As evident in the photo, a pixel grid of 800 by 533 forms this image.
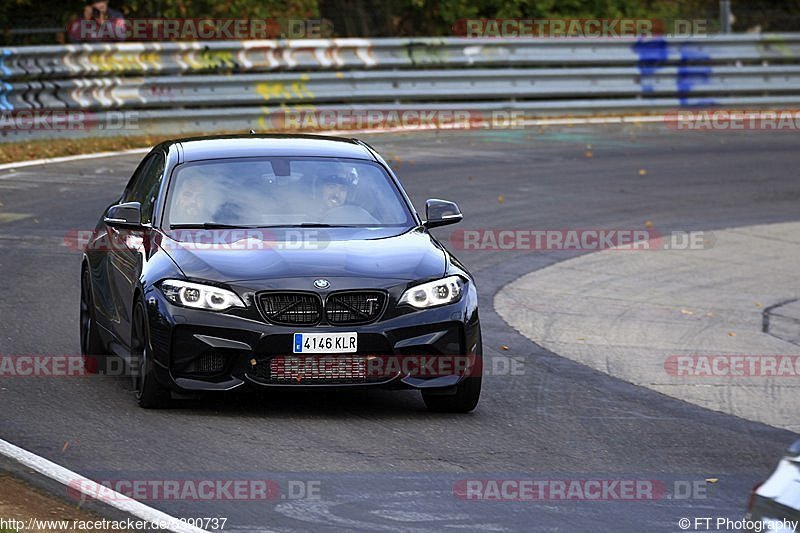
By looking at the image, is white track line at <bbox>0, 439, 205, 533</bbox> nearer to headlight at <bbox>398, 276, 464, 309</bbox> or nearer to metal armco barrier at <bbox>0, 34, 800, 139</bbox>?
headlight at <bbox>398, 276, 464, 309</bbox>

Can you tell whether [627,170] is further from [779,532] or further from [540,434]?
[779,532]

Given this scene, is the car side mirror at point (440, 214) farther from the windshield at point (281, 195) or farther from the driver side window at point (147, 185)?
the driver side window at point (147, 185)

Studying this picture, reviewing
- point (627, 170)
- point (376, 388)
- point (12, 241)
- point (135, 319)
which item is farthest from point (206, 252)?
point (627, 170)

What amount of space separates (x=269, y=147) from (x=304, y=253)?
1466 millimetres

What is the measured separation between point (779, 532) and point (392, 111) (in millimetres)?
20922

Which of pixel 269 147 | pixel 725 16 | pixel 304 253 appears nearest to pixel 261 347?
pixel 304 253

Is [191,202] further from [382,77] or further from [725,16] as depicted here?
[725,16]

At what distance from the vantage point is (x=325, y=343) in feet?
28.5

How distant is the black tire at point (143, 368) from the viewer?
891 cm

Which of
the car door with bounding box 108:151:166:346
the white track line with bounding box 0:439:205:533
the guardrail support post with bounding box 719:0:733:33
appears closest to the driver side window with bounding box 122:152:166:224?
the car door with bounding box 108:151:166:346

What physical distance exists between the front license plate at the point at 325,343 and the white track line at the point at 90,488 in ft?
5.04

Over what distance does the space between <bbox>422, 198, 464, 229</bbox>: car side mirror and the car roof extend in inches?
25.3

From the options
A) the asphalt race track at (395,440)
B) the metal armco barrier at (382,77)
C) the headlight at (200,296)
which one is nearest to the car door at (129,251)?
the asphalt race track at (395,440)

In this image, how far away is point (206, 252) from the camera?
920 cm
